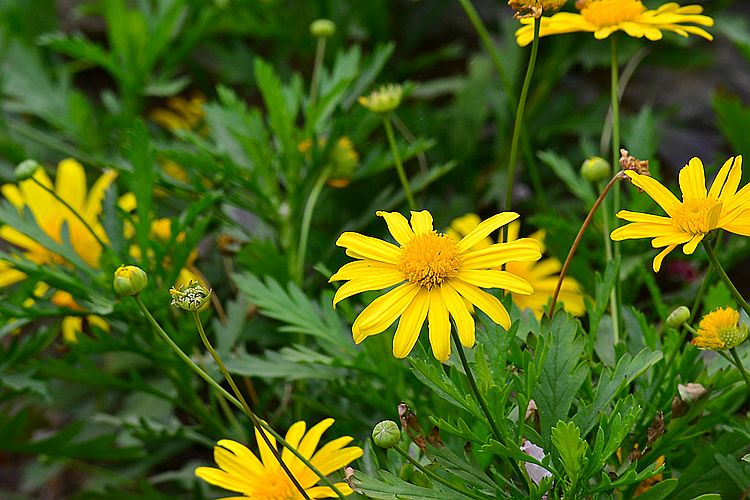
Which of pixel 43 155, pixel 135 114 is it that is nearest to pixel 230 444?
pixel 135 114

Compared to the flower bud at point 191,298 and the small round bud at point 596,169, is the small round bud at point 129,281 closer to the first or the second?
the flower bud at point 191,298

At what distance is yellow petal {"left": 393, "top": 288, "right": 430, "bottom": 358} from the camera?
2.08 feet

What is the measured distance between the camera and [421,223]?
729 mm

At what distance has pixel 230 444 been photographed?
2.42 ft

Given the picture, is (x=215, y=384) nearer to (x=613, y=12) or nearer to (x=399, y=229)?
(x=399, y=229)

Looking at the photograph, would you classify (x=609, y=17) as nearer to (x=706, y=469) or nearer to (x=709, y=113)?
(x=706, y=469)

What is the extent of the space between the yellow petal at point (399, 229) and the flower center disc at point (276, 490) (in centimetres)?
22

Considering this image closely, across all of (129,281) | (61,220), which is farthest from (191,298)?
(61,220)

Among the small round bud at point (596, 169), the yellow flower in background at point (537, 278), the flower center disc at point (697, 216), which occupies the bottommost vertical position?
the yellow flower in background at point (537, 278)

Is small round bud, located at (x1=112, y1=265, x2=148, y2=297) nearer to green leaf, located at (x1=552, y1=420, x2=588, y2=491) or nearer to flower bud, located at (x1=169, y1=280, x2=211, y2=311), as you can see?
flower bud, located at (x1=169, y1=280, x2=211, y2=311)

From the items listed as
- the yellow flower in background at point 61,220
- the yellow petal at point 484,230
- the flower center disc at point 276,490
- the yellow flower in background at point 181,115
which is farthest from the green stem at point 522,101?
the yellow flower in background at point 181,115

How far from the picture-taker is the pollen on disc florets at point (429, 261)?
0.66m

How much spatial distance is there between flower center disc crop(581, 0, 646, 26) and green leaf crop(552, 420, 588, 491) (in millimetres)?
395

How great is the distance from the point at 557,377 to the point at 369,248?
18 centimetres
